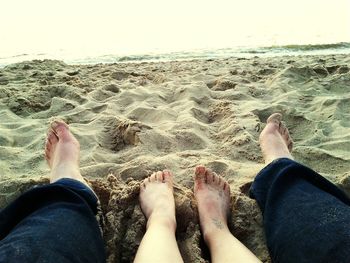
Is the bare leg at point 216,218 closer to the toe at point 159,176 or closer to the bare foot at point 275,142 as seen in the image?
the toe at point 159,176

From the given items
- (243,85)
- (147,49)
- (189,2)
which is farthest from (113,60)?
(189,2)

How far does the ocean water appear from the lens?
6688 millimetres

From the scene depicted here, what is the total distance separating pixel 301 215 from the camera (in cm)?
133


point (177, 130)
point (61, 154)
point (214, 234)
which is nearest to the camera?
point (214, 234)

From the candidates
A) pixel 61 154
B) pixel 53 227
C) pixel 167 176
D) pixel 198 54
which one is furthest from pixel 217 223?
pixel 198 54

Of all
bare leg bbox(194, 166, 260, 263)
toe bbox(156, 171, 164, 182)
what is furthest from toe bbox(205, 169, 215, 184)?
toe bbox(156, 171, 164, 182)

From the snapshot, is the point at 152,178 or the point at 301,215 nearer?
the point at 301,215

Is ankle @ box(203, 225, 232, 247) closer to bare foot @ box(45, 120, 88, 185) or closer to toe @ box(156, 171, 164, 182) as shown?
toe @ box(156, 171, 164, 182)

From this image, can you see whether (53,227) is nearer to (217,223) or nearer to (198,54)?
(217,223)

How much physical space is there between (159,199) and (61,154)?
0.64 metres

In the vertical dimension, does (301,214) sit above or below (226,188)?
above

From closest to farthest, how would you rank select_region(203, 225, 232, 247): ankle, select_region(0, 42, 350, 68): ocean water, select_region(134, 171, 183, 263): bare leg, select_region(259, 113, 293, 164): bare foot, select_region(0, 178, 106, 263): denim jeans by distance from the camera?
select_region(0, 178, 106, 263): denim jeans
select_region(134, 171, 183, 263): bare leg
select_region(203, 225, 232, 247): ankle
select_region(259, 113, 293, 164): bare foot
select_region(0, 42, 350, 68): ocean water

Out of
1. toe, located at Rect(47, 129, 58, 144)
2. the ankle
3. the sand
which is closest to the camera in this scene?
the ankle

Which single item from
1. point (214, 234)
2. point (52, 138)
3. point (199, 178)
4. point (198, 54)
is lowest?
point (214, 234)
